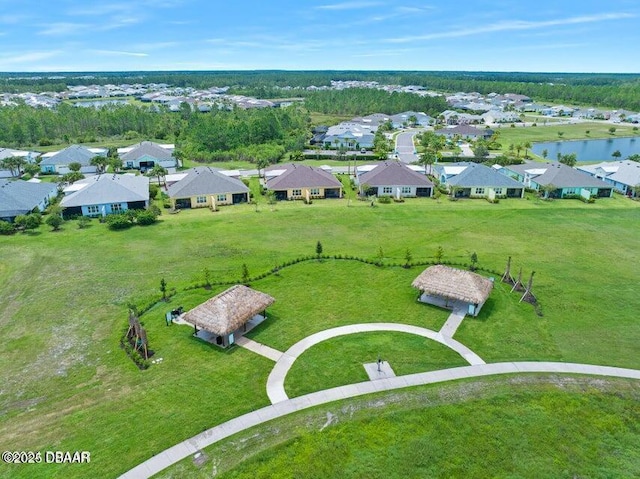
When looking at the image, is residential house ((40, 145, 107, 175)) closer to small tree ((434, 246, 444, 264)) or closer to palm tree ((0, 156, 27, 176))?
palm tree ((0, 156, 27, 176))

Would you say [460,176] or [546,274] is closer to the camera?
[546,274]

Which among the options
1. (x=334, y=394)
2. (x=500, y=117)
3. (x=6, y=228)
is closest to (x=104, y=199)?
(x=6, y=228)

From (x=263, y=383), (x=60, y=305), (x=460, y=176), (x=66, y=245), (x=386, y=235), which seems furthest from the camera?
(x=460, y=176)

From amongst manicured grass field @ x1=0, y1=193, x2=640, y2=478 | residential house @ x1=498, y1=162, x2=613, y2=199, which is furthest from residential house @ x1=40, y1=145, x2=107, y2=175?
residential house @ x1=498, y1=162, x2=613, y2=199

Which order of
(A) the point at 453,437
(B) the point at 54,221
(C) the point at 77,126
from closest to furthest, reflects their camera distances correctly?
(A) the point at 453,437 → (B) the point at 54,221 → (C) the point at 77,126

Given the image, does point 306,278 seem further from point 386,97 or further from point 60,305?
point 386,97

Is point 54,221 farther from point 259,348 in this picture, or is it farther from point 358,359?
point 358,359

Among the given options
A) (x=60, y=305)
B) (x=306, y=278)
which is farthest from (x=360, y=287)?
(x=60, y=305)

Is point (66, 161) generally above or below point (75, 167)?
above
